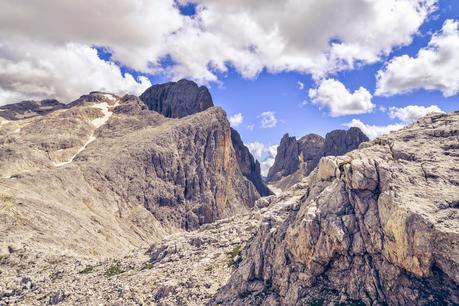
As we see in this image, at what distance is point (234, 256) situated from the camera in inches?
3361

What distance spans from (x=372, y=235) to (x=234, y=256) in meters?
29.9

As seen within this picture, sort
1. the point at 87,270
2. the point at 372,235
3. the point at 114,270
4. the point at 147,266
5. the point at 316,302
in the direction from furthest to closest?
the point at 87,270 < the point at 114,270 < the point at 147,266 < the point at 372,235 < the point at 316,302

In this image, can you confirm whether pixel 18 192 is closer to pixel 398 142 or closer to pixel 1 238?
pixel 1 238

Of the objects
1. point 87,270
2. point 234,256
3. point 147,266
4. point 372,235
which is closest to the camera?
point 372,235

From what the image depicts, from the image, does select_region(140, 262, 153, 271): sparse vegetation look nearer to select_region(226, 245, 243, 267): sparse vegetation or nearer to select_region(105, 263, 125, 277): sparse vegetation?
select_region(105, 263, 125, 277): sparse vegetation

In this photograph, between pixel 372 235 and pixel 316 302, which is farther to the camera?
pixel 372 235

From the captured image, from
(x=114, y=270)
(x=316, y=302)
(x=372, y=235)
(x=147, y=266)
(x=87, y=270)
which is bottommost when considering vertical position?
(x=316, y=302)

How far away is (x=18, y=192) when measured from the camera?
5728 inches

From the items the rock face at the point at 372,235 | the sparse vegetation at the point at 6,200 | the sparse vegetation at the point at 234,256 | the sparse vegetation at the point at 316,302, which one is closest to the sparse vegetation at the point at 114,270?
the sparse vegetation at the point at 234,256

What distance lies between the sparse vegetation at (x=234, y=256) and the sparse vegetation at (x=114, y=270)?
24.7 m

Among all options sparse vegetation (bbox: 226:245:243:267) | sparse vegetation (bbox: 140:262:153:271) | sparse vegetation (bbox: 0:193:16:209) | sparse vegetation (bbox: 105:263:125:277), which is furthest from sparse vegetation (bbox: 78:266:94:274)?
sparse vegetation (bbox: 0:193:16:209)

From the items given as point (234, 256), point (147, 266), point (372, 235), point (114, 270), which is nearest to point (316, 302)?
point (372, 235)

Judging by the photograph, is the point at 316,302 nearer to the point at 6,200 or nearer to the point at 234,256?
the point at 234,256

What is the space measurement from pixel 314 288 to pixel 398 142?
3120 centimetres
